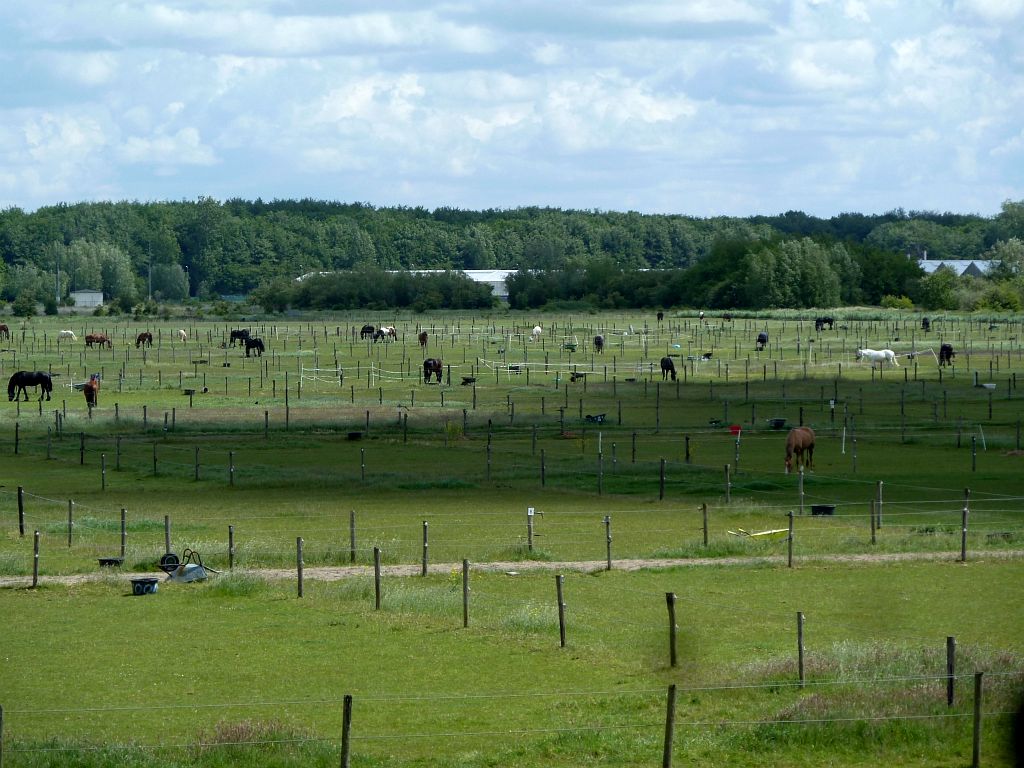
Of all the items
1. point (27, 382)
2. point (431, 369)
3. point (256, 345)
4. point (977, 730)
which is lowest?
point (977, 730)

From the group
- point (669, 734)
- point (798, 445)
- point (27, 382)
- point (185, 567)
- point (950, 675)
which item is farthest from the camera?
point (27, 382)

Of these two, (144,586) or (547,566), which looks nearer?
(144,586)

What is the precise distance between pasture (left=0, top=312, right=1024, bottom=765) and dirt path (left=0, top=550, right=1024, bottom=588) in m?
0.13

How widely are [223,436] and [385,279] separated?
138821 millimetres

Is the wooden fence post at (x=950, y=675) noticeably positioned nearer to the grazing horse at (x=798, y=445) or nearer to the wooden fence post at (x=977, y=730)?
the wooden fence post at (x=977, y=730)

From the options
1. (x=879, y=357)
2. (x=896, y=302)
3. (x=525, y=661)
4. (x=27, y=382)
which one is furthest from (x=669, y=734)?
(x=896, y=302)

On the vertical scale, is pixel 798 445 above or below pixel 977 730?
above

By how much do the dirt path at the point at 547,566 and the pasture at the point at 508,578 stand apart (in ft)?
0.44

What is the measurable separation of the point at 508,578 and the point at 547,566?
154cm

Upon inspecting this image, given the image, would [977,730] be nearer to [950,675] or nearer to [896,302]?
[950,675]

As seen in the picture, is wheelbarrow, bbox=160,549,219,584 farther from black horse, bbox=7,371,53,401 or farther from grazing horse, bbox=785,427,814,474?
black horse, bbox=7,371,53,401

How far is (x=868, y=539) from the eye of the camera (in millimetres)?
33250

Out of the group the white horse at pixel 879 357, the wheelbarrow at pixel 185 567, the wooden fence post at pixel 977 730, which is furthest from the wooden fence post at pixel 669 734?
the white horse at pixel 879 357

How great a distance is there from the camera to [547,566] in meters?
31.2
